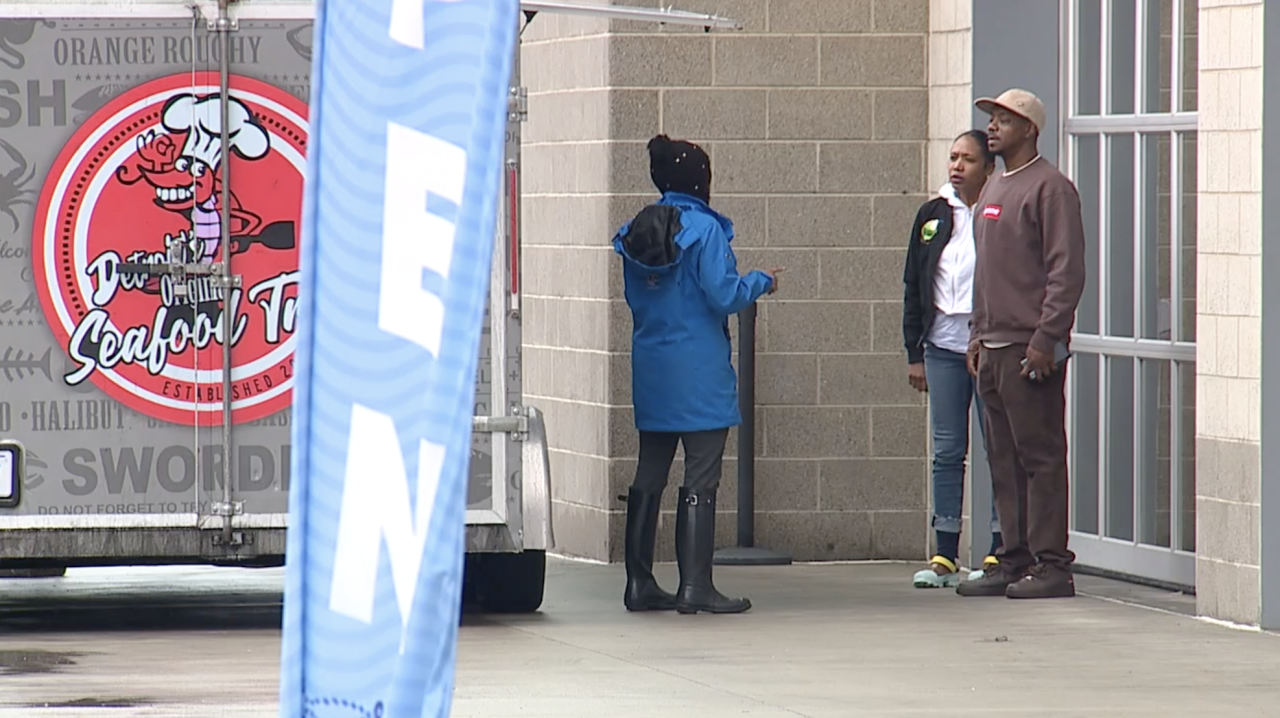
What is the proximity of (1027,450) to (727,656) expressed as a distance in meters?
1.95

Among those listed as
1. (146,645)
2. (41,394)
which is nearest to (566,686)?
(146,645)

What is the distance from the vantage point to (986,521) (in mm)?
10664

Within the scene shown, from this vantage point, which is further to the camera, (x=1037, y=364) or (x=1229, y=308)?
(x=1037, y=364)

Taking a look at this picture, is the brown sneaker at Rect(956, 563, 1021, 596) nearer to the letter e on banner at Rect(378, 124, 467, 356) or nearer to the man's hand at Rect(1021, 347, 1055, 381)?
the man's hand at Rect(1021, 347, 1055, 381)

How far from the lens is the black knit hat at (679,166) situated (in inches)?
349

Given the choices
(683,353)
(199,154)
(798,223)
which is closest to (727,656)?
(683,353)

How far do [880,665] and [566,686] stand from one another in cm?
115

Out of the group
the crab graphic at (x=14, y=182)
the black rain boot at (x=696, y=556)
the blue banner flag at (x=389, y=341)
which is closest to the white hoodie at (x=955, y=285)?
the black rain boot at (x=696, y=556)

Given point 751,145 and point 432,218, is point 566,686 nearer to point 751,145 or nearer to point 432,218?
point 751,145

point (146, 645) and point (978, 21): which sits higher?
point (978, 21)

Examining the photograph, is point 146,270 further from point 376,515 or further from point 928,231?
point 376,515

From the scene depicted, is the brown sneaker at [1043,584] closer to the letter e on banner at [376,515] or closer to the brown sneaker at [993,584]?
the brown sneaker at [993,584]

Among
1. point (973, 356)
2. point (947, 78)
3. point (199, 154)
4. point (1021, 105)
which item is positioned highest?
point (947, 78)

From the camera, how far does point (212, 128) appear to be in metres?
8.30
